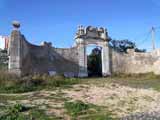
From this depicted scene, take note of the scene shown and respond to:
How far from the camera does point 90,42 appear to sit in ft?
79.9

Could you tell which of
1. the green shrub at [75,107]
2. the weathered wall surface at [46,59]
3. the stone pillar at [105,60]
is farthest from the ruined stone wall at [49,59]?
the green shrub at [75,107]

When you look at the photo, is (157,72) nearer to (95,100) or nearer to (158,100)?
(158,100)

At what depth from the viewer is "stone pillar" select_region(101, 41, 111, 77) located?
80.5 ft

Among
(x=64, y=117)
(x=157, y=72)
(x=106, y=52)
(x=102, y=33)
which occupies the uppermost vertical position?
(x=102, y=33)

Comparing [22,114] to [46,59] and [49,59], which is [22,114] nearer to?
[46,59]

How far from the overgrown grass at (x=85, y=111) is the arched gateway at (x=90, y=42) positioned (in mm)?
12328

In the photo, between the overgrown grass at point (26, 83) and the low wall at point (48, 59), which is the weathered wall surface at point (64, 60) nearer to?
the low wall at point (48, 59)

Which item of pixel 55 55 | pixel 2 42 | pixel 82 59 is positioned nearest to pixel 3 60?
pixel 2 42

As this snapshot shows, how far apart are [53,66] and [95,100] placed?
1021cm

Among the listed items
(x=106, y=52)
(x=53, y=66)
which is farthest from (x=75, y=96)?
(x=106, y=52)

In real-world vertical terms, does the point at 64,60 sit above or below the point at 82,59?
below

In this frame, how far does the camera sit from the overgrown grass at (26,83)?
44.0 feet

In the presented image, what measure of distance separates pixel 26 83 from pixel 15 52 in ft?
10.1

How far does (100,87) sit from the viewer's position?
1523 cm
